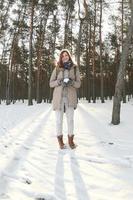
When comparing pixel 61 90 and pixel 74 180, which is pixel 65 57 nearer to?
pixel 61 90

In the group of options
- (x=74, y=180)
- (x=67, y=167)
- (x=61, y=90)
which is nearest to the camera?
(x=74, y=180)

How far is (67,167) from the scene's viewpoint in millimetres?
6449

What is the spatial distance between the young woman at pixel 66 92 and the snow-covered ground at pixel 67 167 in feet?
1.62

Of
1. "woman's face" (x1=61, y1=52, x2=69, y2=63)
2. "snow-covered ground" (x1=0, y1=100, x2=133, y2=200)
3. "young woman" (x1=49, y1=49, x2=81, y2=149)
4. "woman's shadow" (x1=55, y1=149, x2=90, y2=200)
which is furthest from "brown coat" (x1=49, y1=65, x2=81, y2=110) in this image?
"woman's shadow" (x1=55, y1=149, x2=90, y2=200)

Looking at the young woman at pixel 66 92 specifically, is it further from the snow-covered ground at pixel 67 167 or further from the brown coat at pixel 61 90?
the snow-covered ground at pixel 67 167

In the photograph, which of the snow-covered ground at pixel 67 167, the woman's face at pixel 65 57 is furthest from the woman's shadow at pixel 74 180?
the woman's face at pixel 65 57

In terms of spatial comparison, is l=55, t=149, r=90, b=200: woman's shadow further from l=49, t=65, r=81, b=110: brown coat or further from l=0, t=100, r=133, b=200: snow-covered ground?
l=49, t=65, r=81, b=110: brown coat

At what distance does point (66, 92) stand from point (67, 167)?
2347mm

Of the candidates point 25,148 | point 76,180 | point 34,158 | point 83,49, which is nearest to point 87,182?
point 76,180

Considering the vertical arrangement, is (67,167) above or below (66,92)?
below

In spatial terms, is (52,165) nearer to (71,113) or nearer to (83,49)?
(71,113)

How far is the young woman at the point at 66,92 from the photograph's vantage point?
27.2 feet

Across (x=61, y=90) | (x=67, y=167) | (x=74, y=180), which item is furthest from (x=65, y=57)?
(x=74, y=180)

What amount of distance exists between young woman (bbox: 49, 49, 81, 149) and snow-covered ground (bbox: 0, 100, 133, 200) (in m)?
0.49
